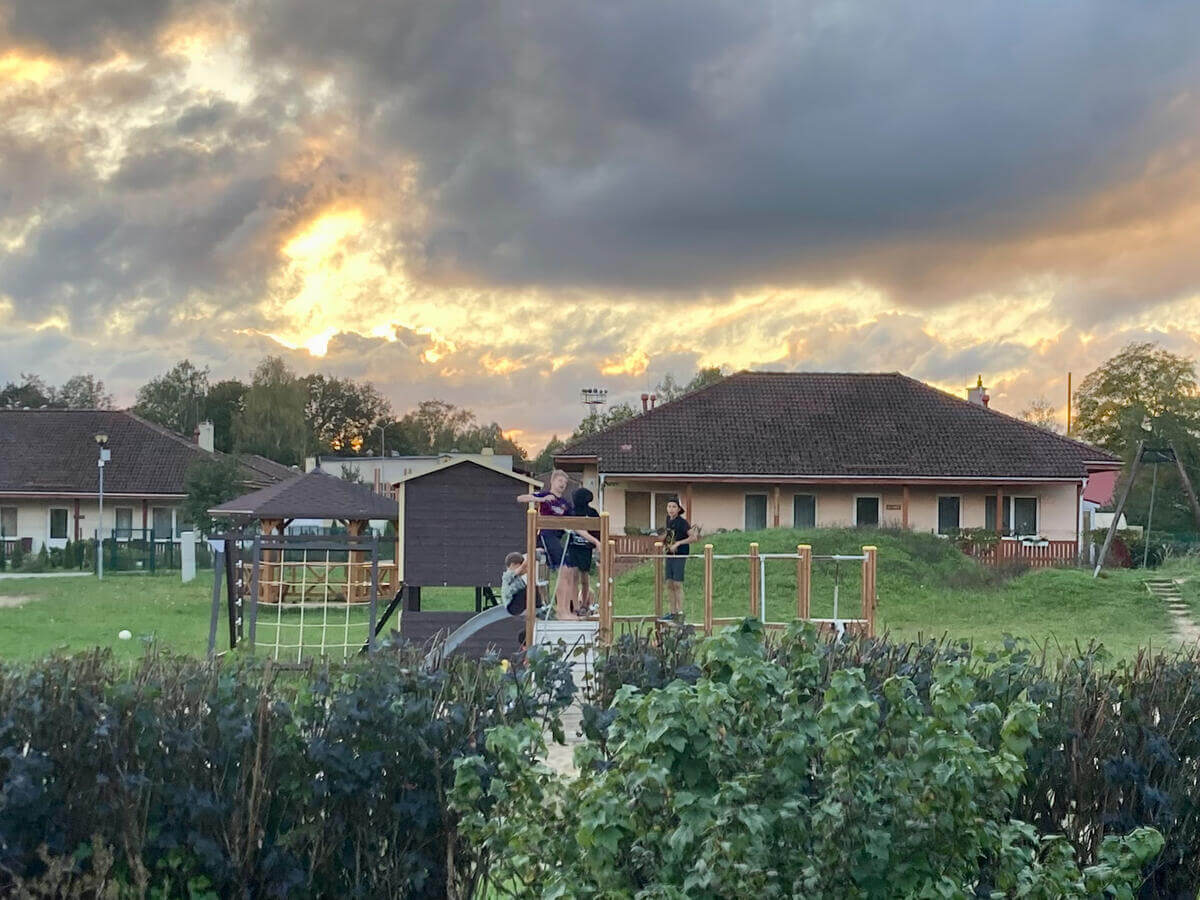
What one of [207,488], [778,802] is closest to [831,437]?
[207,488]

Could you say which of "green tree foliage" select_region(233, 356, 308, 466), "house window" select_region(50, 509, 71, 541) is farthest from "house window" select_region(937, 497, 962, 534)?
"green tree foliage" select_region(233, 356, 308, 466)

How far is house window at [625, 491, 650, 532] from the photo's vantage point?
38000 millimetres

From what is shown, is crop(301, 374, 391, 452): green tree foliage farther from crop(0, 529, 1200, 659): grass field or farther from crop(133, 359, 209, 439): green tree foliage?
crop(0, 529, 1200, 659): grass field

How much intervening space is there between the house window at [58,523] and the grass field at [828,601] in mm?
16912

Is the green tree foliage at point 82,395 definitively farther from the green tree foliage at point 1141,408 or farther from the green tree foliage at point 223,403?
the green tree foliage at point 1141,408

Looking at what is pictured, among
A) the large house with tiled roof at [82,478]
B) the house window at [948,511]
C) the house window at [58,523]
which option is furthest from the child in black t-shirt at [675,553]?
the house window at [58,523]

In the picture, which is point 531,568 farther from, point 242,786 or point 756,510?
point 756,510

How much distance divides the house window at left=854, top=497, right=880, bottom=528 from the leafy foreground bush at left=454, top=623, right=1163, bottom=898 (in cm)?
3400

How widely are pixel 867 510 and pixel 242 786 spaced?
34134 millimetres

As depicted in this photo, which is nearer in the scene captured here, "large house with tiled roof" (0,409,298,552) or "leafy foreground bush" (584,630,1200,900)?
"leafy foreground bush" (584,630,1200,900)

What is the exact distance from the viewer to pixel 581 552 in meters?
14.3

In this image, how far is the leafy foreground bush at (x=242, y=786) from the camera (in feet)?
15.8

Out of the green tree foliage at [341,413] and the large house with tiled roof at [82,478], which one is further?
the green tree foliage at [341,413]

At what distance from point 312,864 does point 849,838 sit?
2246 mm
